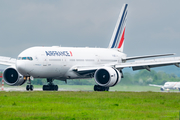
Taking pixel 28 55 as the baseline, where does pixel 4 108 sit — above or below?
below

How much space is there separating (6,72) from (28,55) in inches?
185

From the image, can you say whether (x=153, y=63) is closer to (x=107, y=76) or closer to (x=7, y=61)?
(x=107, y=76)

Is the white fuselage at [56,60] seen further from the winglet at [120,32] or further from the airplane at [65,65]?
the winglet at [120,32]

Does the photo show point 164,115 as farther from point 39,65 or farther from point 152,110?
point 39,65

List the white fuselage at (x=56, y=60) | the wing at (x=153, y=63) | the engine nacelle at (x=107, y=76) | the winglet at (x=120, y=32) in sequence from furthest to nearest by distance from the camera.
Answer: the winglet at (x=120, y=32) → the wing at (x=153, y=63) → the engine nacelle at (x=107, y=76) → the white fuselage at (x=56, y=60)

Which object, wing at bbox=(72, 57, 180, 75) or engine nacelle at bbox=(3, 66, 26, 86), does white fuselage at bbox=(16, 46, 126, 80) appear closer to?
wing at bbox=(72, 57, 180, 75)

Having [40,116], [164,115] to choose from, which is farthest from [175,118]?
[40,116]

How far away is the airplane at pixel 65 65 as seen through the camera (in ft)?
130

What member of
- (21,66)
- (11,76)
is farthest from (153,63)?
(11,76)

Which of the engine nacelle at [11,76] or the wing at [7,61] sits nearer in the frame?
the engine nacelle at [11,76]

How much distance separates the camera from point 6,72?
1688 inches

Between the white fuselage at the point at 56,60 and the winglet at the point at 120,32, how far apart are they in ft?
18.5

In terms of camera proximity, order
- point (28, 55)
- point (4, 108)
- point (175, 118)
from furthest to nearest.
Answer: point (28, 55) < point (4, 108) < point (175, 118)

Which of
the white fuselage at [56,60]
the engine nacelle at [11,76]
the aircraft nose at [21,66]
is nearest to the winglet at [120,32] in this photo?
the white fuselage at [56,60]
